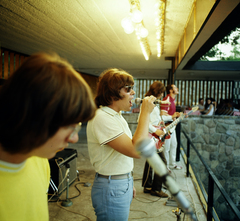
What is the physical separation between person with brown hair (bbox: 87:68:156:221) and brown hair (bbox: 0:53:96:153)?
0.65 meters

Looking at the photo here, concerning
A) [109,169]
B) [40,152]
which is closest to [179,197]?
[40,152]

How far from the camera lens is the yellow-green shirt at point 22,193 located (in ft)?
2.13

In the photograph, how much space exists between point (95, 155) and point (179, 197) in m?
0.89

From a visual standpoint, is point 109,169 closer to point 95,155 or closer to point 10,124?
point 95,155

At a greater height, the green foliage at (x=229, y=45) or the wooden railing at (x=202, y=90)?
the green foliage at (x=229, y=45)

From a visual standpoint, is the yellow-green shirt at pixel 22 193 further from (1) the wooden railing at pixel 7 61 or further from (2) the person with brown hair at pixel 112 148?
(1) the wooden railing at pixel 7 61

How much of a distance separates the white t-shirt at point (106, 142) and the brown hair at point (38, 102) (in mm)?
644

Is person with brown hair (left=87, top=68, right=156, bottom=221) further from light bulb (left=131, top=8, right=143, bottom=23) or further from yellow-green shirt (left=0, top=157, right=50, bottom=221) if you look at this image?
light bulb (left=131, top=8, right=143, bottom=23)

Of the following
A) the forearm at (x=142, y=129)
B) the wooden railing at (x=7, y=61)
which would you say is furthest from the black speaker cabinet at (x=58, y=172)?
the wooden railing at (x=7, y=61)

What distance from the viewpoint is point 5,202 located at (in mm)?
644

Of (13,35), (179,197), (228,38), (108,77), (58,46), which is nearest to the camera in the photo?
(179,197)

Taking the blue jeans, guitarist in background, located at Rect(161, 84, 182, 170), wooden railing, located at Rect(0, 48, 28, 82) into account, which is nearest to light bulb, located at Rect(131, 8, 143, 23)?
guitarist in background, located at Rect(161, 84, 182, 170)

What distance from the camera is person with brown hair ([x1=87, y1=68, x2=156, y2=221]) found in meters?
1.25

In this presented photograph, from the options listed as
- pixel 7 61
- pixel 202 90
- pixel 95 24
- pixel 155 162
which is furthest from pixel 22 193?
pixel 202 90
